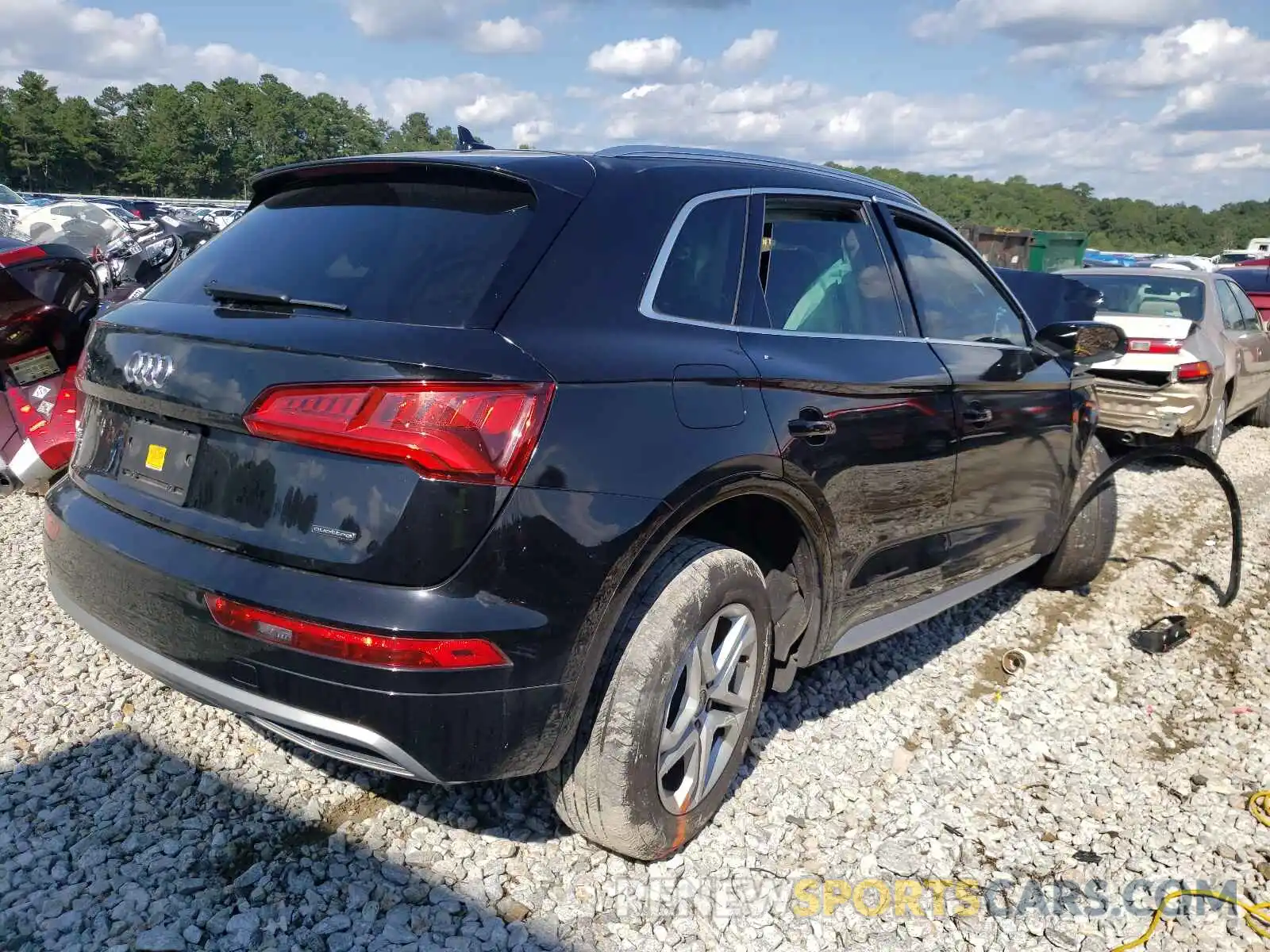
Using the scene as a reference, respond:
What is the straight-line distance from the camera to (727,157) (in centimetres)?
308

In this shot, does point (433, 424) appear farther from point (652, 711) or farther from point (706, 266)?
point (706, 266)

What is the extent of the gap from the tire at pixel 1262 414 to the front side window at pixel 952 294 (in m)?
8.12

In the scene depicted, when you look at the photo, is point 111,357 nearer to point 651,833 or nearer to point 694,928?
point 651,833

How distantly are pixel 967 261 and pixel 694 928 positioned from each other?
2.83 metres

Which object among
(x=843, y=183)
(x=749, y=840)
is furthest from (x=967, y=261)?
(x=749, y=840)

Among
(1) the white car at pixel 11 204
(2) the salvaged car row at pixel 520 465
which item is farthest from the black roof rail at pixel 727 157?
(1) the white car at pixel 11 204

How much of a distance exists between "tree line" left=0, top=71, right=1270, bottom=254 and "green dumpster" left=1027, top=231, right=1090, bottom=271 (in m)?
38.5

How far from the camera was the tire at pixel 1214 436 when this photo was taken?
7906 millimetres

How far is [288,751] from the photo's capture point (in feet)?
10.1

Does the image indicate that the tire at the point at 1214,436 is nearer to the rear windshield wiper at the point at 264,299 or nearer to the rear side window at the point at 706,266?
the rear side window at the point at 706,266

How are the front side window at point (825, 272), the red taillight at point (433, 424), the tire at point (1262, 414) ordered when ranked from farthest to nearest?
1. the tire at point (1262, 414)
2. the front side window at point (825, 272)
3. the red taillight at point (433, 424)

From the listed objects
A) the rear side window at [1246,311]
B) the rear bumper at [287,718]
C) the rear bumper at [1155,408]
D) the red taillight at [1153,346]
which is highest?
the rear side window at [1246,311]

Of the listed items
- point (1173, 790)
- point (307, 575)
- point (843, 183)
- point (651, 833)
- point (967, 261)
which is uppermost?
point (843, 183)

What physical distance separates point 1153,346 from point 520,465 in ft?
23.6
